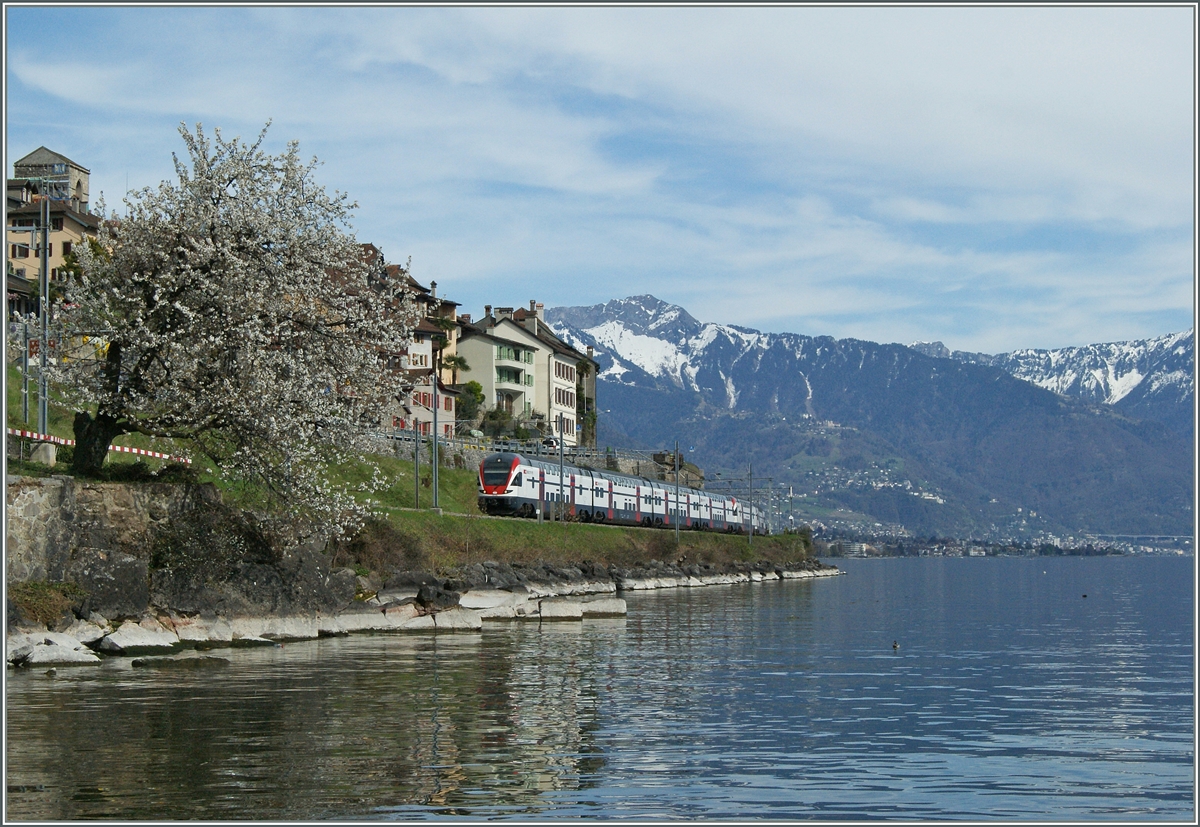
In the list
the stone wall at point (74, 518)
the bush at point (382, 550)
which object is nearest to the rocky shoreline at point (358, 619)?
the stone wall at point (74, 518)

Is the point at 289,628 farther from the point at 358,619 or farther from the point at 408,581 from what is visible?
the point at 408,581

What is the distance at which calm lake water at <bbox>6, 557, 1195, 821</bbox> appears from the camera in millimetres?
16891

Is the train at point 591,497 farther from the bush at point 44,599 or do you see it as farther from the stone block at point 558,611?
the bush at point 44,599

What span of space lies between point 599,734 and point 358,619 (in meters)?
20.7

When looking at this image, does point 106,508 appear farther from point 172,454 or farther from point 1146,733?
point 1146,733

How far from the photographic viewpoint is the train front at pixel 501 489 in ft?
273

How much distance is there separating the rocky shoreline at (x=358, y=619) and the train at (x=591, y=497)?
13.0 meters

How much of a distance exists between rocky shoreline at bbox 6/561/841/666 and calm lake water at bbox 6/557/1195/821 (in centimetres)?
107

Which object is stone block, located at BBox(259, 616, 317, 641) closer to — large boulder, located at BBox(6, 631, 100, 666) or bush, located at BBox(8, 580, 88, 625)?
bush, located at BBox(8, 580, 88, 625)

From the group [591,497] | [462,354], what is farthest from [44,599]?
[462,354]

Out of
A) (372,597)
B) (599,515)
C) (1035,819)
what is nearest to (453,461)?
(599,515)

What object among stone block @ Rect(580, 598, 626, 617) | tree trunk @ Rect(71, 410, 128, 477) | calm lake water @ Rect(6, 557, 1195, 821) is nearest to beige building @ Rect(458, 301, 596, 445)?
stone block @ Rect(580, 598, 626, 617)

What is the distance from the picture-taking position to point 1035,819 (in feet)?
53.7

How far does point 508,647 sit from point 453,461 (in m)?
57.4
